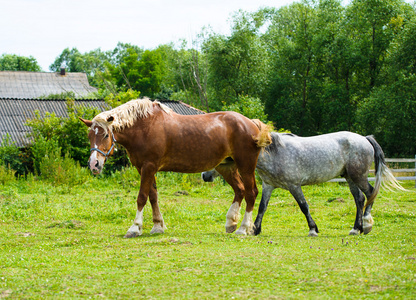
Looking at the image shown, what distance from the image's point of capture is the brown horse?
25.9 feet

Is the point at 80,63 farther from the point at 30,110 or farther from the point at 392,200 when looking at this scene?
the point at 392,200

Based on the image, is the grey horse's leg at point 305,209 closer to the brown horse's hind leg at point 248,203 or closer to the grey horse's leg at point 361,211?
the brown horse's hind leg at point 248,203

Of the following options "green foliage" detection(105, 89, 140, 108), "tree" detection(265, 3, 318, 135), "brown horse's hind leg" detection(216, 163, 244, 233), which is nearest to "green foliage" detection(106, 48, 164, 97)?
"tree" detection(265, 3, 318, 135)

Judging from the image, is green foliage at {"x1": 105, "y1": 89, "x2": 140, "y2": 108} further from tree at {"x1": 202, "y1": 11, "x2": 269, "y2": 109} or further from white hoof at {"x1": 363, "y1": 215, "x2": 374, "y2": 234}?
tree at {"x1": 202, "y1": 11, "x2": 269, "y2": 109}

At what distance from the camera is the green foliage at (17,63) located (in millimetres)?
84500

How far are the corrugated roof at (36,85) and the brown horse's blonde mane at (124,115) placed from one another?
151 ft

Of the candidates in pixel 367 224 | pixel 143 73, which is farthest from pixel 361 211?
pixel 143 73

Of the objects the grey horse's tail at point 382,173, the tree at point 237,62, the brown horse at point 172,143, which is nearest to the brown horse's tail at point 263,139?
the brown horse at point 172,143

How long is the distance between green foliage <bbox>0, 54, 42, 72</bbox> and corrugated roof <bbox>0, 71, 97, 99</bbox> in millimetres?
30703

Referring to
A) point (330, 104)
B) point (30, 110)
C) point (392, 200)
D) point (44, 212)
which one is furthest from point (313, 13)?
point (44, 212)

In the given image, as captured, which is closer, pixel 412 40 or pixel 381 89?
pixel 412 40

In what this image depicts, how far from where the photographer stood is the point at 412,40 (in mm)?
32438

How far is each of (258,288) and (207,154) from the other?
389cm

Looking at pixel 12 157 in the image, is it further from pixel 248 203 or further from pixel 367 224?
pixel 367 224
